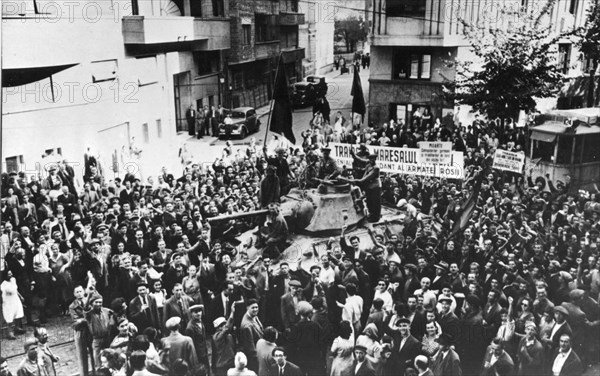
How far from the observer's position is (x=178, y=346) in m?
5.10

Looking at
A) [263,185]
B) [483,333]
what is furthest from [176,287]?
[483,333]

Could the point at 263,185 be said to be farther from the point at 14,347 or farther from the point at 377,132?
the point at 14,347

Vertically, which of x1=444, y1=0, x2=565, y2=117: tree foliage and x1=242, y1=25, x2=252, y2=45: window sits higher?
x1=242, y1=25, x2=252, y2=45: window

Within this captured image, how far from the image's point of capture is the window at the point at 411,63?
556 cm

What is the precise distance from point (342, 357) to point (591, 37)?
410 cm

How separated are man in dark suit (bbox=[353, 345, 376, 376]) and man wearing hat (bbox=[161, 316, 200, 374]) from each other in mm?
1506

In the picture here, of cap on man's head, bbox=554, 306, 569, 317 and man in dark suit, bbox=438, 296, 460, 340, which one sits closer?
man in dark suit, bbox=438, 296, 460, 340

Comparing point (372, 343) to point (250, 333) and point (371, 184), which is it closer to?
point (250, 333)

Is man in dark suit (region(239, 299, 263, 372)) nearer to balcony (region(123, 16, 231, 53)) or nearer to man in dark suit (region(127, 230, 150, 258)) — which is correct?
man in dark suit (region(127, 230, 150, 258))

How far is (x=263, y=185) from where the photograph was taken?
5523mm

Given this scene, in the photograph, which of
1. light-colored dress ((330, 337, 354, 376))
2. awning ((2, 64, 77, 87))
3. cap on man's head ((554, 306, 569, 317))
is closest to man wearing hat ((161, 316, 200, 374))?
light-colored dress ((330, 337, 354, 376))

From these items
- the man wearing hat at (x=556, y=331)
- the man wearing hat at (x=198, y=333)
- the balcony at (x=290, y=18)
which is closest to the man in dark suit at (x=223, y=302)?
the man wearing hat at (x=198, y=333)

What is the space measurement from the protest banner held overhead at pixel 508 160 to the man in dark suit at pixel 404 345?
6.35ft

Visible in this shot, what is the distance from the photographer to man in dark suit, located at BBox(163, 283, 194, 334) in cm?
517
